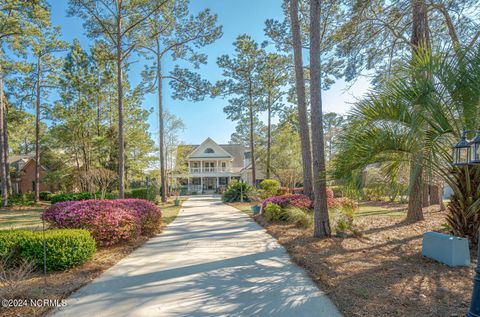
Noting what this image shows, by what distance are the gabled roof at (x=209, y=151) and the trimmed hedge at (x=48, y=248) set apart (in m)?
34.0

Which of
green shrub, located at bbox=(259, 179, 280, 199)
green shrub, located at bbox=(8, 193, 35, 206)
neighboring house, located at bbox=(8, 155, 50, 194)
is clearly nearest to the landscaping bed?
green shrub, located at bbox=(259, 179, 280, 199)

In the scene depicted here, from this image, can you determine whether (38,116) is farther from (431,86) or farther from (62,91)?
(431,86)

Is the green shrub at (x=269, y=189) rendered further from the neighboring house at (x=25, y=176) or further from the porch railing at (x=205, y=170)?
the neighboring house at (x=25, y=176)

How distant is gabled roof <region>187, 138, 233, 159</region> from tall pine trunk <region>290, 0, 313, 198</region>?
29.1 metres

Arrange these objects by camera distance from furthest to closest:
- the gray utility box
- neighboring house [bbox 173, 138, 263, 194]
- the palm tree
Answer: neighboring house [bbox 173, 138, 263, 194]
the palm tree
the gray utility box

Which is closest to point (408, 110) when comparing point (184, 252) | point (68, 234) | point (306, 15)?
point (184, 252)

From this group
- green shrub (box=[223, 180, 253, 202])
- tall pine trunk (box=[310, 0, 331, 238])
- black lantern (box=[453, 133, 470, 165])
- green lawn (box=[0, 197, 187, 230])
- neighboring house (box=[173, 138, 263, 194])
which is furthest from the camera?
neighboring house (box=[173, 138, 263, 194])

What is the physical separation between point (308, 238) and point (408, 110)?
3.90 metres

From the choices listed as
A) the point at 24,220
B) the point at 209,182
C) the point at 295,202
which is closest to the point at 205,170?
the point at 209,182

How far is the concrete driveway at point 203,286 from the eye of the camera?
132 inches

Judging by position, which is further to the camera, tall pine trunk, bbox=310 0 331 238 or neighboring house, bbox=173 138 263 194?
neighboring house, bbox=173 138 263 194

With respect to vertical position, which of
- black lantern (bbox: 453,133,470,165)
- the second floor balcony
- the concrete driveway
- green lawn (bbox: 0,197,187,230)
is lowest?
green lawn (bbox: 0,197,187,230)

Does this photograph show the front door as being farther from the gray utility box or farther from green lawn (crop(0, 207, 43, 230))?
the gray utility box

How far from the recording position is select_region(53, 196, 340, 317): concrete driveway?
132 inches
